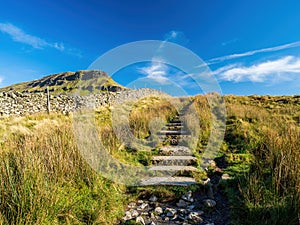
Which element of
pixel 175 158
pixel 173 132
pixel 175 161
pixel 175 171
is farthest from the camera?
pixel 173 132

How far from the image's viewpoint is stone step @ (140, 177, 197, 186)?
4215 mm

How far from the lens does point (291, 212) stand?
96.8 inches

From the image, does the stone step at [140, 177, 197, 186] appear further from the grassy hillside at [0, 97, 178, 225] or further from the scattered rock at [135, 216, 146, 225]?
the scattered rock at [135, 216, 146, 225]

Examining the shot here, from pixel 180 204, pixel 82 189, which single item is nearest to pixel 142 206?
pixel 180 204

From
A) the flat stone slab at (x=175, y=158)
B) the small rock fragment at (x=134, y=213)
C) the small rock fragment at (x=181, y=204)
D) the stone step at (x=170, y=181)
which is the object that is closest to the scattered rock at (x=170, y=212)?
the small rock fragment at (x=181, y=204)

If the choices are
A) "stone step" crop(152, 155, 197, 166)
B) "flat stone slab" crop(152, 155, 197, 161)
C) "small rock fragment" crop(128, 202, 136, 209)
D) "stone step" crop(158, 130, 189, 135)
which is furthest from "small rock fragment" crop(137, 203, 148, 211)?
"stone step" crop(158, 130, 189, 135)

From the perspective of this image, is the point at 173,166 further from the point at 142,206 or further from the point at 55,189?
the point at 55,189

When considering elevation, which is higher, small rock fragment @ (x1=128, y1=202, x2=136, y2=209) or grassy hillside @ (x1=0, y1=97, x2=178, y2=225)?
grassy hillside @ (x1=0, y1=97, x2=178, y2=225)

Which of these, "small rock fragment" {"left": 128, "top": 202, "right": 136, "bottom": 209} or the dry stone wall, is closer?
"small rock fragment" {"left": 128, "top": 202, "right": 136, "bottom": 209}

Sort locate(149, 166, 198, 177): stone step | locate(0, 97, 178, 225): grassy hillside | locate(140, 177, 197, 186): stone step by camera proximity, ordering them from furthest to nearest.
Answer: locate(149, 166, 198, 177): stone step
locate(140, 177, 197, 186): stone step
locate(0, 97, 178, 225): grassy hillside

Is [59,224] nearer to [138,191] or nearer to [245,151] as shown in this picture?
[138,191]

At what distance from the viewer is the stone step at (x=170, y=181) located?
4215 millimetres

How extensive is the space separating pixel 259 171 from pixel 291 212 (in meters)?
1.40

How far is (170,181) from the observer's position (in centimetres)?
435
